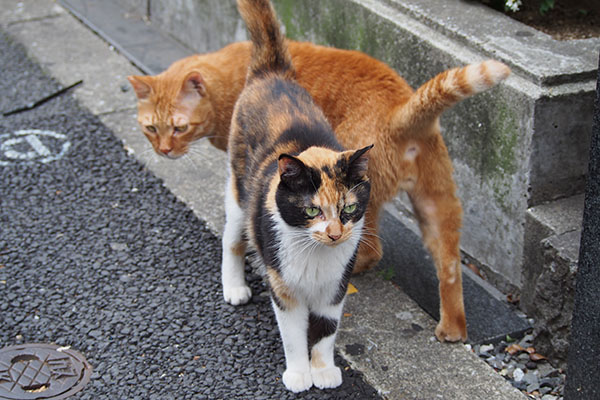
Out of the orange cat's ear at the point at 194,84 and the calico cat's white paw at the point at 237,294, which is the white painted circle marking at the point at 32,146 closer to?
the orange cat's ear at the point at 194,84

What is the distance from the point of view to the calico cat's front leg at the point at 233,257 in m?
3.53

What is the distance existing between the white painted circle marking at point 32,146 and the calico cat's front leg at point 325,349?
253 centimetres

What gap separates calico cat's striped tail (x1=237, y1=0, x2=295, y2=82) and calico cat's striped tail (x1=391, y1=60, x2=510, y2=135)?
65cm

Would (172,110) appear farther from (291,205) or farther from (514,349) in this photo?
(514,349)

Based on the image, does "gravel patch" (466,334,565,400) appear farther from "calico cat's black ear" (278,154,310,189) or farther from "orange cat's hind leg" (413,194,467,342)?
"calico cat's black ear" (278,154,310,189)

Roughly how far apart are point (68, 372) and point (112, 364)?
7.2 inches

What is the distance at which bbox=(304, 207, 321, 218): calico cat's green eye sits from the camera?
8.77 feet

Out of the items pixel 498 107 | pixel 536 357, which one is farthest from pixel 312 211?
pixel 536 357

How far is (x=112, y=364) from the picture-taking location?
3.17 meters

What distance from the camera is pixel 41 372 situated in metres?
3.13

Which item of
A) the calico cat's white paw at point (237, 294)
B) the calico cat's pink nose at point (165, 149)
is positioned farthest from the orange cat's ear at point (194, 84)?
the calico cat's white paw at point (237, 294)

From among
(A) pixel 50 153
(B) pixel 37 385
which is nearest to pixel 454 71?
(B) pixel 37 385

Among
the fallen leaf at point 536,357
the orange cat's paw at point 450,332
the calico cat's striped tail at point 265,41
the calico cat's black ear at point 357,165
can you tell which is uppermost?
the calico cat's striped tail at point 265,41

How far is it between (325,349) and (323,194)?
75cm
